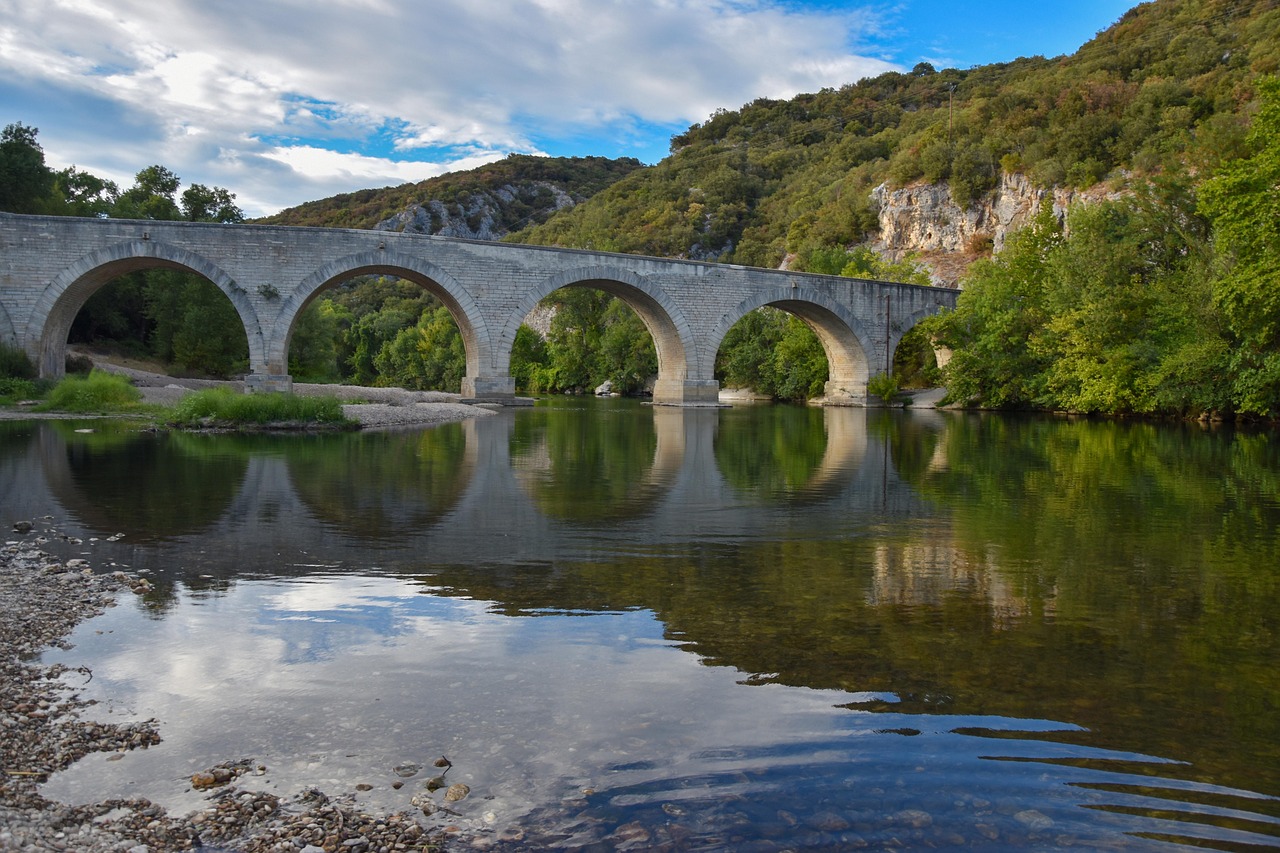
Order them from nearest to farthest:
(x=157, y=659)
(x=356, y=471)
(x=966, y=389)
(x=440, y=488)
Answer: (x=157, y=659) < (x=440, y=488) < (x=356, y=471) < (x=966, y=389)

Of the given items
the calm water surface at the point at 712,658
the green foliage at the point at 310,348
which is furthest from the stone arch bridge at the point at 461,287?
the calm water surface at the point at 712,658

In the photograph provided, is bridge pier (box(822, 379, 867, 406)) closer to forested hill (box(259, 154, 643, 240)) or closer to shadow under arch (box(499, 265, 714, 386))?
shadow under arch (box(499, 265, 714, 386))

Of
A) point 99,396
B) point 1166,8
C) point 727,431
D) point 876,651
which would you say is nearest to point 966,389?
point 727,431

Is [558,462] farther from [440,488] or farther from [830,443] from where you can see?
[830,443]

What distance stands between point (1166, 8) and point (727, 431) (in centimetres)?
5584

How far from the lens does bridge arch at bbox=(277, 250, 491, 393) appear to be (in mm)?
28781

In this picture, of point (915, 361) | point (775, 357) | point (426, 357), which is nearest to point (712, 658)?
point (915, 361)

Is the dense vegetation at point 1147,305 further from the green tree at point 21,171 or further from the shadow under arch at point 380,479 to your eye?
the green tree at point 21,171

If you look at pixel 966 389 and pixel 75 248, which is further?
pixel 966 389

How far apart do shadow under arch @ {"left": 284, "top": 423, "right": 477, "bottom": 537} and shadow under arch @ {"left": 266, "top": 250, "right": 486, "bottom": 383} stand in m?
12.4

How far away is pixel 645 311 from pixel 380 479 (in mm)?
25837

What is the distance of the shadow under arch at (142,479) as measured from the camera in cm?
799

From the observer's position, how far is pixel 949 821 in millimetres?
2828

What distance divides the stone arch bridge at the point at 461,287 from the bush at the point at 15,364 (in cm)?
45
